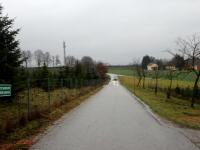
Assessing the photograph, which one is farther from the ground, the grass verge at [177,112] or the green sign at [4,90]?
the green sign at [4,90]

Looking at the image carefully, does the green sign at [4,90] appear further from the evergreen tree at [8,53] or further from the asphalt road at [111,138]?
the evergreen tree at [8,53]

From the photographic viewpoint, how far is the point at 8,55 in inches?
661

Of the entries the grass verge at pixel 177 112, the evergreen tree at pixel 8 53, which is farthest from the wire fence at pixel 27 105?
the grass verge at pixel 177 112

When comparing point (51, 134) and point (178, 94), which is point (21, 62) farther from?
point (178, 94)

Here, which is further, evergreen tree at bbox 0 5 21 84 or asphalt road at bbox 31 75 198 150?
evergreen tree at bbox 0 5 21 84

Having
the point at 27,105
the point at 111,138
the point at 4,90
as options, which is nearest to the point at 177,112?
the point at 27,105

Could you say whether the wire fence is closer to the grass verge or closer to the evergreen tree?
the evergreen tree

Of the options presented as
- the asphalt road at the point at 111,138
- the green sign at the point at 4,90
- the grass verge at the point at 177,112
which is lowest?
the grass verge at the point at 177,112

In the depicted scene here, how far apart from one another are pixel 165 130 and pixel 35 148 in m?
4.74

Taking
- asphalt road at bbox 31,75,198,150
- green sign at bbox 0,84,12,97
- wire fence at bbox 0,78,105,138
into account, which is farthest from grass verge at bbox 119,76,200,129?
green sign at bbox 0,84,12,97

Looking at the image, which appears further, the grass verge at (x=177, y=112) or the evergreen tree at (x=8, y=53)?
the evergreen tree at (x=8, y=53)

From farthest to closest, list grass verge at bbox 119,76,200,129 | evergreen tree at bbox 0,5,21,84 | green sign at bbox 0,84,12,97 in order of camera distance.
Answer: evergreen tree at bbox 0,5,21,84 < grass verge at bbox 119,76,200,129 < green sign at bbox 0,84,12,97

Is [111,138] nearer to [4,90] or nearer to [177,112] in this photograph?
[4,90]

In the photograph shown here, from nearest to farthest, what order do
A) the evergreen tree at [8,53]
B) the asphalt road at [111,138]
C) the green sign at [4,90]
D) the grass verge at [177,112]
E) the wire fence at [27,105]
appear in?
1. the asphalt road at [111,138]
2. the green sign at [4,90]
3. the wire fence at [27,105]
4. the grass verge at [177,112]
5. the evergreen tree at [8,53]
